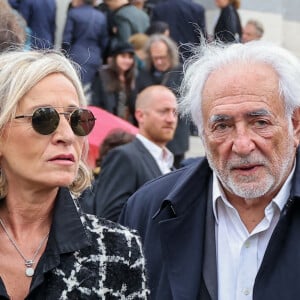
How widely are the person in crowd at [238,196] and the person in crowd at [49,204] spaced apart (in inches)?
20.8

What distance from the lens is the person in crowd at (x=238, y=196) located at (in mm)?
3369

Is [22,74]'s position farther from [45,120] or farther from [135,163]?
[135,163]

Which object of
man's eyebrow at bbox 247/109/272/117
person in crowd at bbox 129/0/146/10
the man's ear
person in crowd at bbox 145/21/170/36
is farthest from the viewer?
person in crowd at bbox 129/0/146/10

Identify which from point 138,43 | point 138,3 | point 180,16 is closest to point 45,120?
point 138,43

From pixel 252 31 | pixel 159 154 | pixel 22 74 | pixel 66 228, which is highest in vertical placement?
pixel 252 31

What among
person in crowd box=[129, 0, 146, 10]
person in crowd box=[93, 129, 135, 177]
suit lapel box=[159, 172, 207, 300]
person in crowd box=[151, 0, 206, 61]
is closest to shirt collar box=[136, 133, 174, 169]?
person in crowd box=[93, 129, 135, 177]

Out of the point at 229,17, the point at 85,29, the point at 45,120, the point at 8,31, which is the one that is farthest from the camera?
the point at 229,17

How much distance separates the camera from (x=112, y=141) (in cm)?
697

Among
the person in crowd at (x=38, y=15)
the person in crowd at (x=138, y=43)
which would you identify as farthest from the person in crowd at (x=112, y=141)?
the person in crowd at (x=38, y=15)

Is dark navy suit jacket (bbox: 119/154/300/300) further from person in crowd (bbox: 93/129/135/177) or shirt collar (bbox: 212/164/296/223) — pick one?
person in crowd (bbox: 93/129/135/177)

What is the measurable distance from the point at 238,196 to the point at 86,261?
82 cm

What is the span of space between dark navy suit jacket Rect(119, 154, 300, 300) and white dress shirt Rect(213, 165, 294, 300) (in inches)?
1.3

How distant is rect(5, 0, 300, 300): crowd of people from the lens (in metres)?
2.88

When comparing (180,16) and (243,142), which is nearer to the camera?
(243,142)
